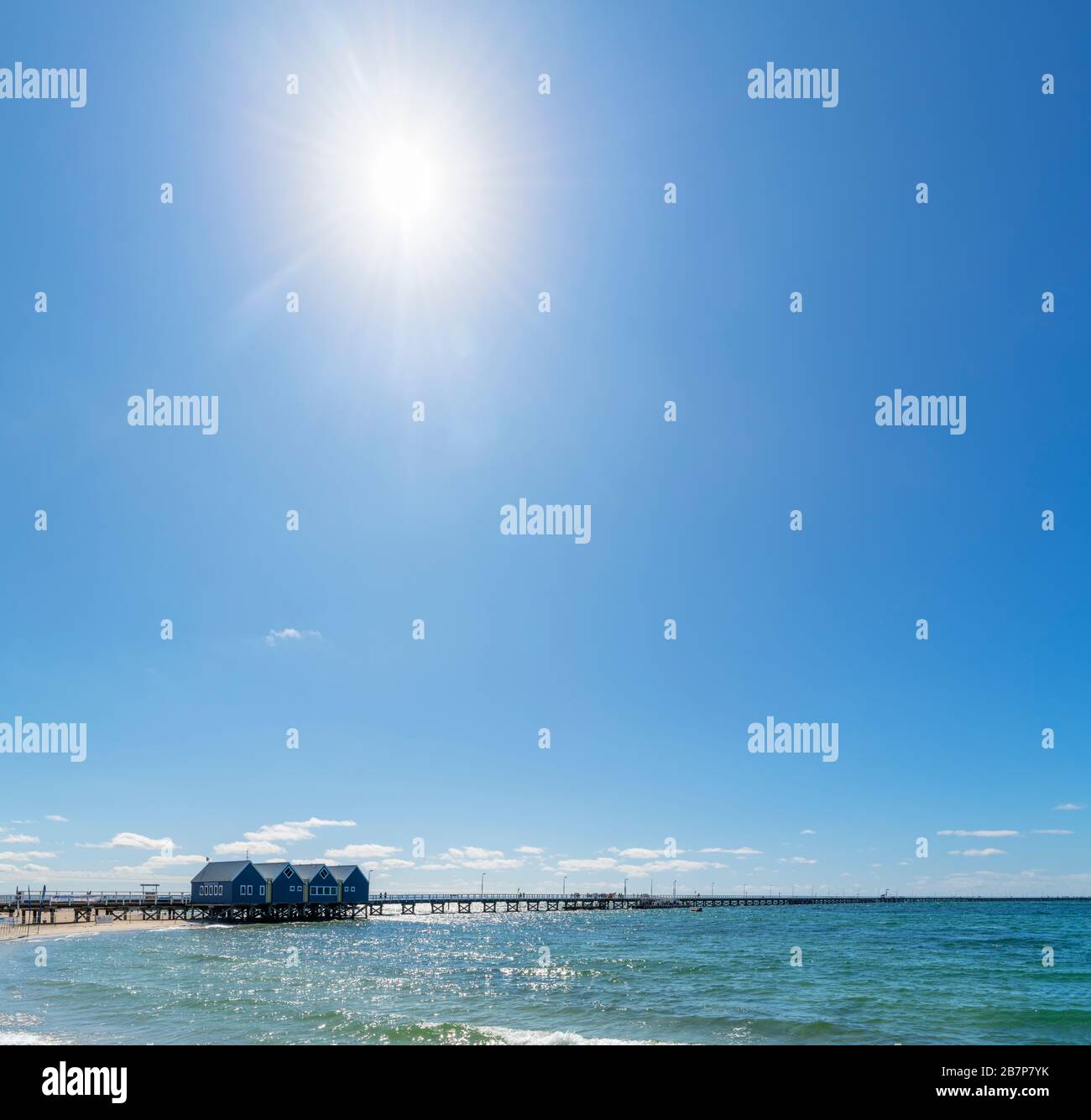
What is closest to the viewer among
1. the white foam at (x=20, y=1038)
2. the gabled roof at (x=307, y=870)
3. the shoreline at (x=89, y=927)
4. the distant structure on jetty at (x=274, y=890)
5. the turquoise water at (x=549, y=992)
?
the white foam at (x=20, y=1038)

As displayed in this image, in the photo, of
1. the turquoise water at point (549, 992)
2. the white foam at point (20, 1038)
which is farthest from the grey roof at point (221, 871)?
the white foam at point (20, 1038)

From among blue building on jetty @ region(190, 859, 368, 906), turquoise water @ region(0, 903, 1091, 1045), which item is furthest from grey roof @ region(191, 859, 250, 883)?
turquoise water @ region(0, 903, 1091, 1045)

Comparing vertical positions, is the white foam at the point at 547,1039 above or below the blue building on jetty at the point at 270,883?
above

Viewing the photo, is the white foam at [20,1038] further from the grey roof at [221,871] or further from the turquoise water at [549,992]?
the grey roof at [221,871]

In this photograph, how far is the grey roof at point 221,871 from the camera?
307ft

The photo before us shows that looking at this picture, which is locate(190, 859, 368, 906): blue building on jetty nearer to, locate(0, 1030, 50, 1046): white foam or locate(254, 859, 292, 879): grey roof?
locate(254, 859, 292, 879): grey roof

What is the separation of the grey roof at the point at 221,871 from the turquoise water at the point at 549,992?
27.1 metres

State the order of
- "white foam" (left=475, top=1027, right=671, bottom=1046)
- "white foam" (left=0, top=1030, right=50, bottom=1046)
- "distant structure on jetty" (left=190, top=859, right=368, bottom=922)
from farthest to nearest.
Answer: "distant structure on jetty" (left=190, top=859, right=368, bottom=922) < "white foam" (left=475, top=1027, right=671, bottom=1046) < "white foam" (left=0, top=1030, right=50, bottom=1046)

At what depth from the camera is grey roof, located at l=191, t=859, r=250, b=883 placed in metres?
93.6

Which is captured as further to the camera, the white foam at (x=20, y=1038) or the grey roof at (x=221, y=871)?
the grey roof at (x=221, y=871)
